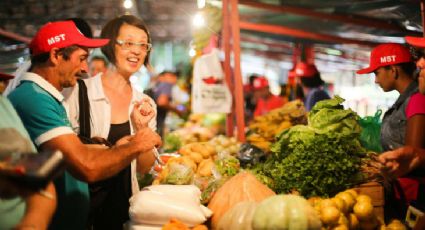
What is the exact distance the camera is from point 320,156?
11.7 ft

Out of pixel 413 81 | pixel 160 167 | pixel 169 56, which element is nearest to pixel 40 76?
pixel 160 167

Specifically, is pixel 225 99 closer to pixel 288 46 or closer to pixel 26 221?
pixel 26 221

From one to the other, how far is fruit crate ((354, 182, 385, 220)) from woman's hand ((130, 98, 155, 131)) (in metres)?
1.83

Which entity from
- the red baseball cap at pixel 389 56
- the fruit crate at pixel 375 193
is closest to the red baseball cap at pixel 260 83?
the red baseball cap at pixel 389 56

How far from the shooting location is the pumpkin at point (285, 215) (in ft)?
8.14

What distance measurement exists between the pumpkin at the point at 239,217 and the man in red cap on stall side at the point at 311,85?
571 centimetres

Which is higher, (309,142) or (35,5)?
(35,5)

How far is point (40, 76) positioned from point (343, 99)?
2.64 m

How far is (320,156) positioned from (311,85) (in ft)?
Result: 17.6

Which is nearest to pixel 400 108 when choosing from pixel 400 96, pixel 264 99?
pixel 400 96

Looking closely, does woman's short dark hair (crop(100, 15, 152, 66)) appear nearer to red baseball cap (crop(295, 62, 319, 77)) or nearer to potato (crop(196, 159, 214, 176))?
potato (crop(196, 159, 214, 176))

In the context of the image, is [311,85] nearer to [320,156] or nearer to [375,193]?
[375,193]

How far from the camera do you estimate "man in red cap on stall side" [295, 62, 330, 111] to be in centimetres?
832

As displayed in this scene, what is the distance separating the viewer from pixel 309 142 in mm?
3654
